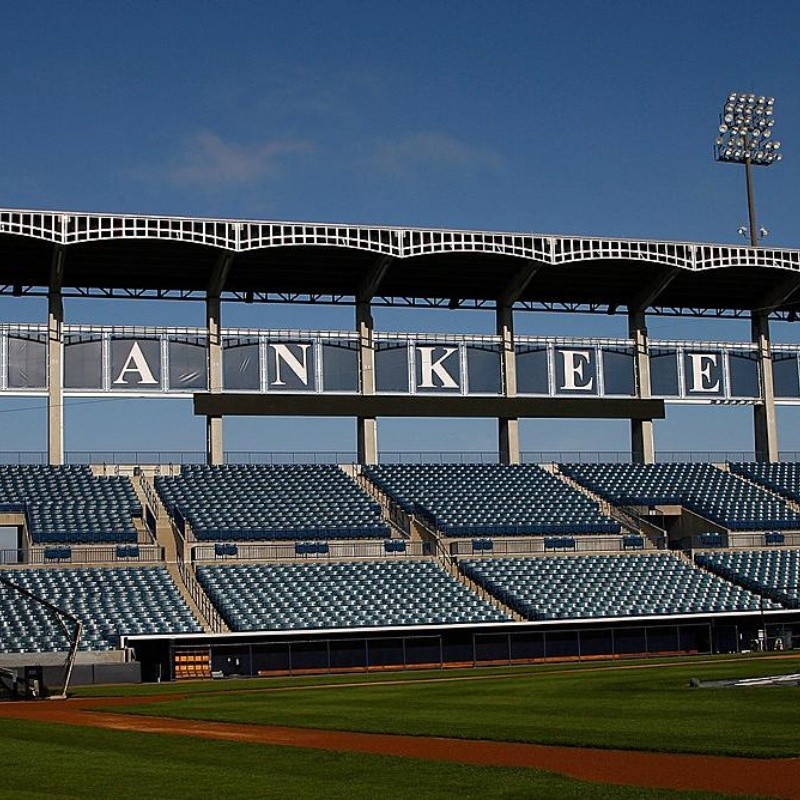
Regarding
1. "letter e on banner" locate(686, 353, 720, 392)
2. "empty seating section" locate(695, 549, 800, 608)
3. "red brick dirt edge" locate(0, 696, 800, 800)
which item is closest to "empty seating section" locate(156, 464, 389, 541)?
"empty seating section" locate(695, 549, 800, 608)

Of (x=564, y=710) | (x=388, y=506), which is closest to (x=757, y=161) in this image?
(x=388, y=506)

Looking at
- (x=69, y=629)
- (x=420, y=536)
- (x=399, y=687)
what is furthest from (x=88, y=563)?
(x=399, y=687)

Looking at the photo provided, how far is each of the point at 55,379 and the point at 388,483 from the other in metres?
14.2

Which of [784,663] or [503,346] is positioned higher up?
[503,346]

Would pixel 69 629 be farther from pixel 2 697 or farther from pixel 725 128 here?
pixel 725 128

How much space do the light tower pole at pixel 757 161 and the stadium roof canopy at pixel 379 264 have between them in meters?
1.95

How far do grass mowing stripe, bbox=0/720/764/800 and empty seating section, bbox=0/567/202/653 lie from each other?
21105 mm

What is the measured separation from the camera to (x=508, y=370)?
58.7 m

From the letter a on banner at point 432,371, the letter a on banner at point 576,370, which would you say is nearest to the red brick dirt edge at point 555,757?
the letter a on banner at point 432,371

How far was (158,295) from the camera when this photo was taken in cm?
5559

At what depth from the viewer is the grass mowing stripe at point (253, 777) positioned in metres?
14.1

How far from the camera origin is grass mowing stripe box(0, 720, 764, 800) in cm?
1415

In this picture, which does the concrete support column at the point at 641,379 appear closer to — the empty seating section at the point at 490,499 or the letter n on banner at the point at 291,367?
the empty seating section at the point at 490,499

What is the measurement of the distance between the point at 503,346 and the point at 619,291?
20.9 ft
